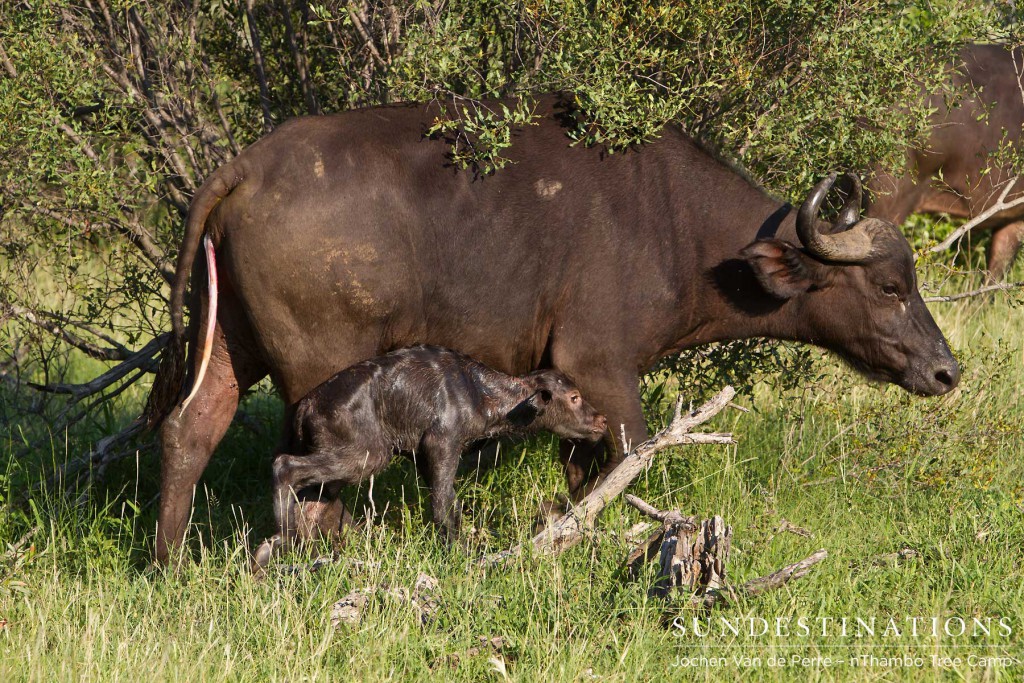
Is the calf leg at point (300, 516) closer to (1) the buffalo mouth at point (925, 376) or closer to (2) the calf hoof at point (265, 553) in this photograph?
(2) the calf hoof at point (265, 553)

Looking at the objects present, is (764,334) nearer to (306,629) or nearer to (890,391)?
(890,391)

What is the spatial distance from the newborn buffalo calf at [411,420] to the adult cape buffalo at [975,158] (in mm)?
5095

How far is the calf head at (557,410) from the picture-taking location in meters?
6.19

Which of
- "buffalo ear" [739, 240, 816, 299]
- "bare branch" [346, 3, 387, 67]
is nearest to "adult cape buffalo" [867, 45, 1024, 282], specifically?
"buffalo ear" [739, 240, 816, 299]

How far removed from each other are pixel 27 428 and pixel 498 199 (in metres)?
3.98

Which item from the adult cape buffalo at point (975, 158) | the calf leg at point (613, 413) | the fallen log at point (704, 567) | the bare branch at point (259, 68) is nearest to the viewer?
the fallen log at point (704, 567)

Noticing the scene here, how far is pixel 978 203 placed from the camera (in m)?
10.5

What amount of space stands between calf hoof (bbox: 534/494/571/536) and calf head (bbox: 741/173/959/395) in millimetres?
1546

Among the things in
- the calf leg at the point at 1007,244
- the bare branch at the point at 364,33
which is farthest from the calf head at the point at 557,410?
the calf leg at the point at 1007,244

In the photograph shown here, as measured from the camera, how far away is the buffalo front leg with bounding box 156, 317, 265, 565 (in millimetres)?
5930

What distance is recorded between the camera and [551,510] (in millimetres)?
6574

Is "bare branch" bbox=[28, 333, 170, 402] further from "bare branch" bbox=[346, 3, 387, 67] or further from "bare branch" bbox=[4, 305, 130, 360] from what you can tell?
"bare branch" bbox=[346, 3, 387, 67]

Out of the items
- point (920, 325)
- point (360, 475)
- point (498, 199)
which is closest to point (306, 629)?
point (360, 475)

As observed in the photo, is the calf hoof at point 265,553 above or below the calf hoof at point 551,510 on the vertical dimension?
above
